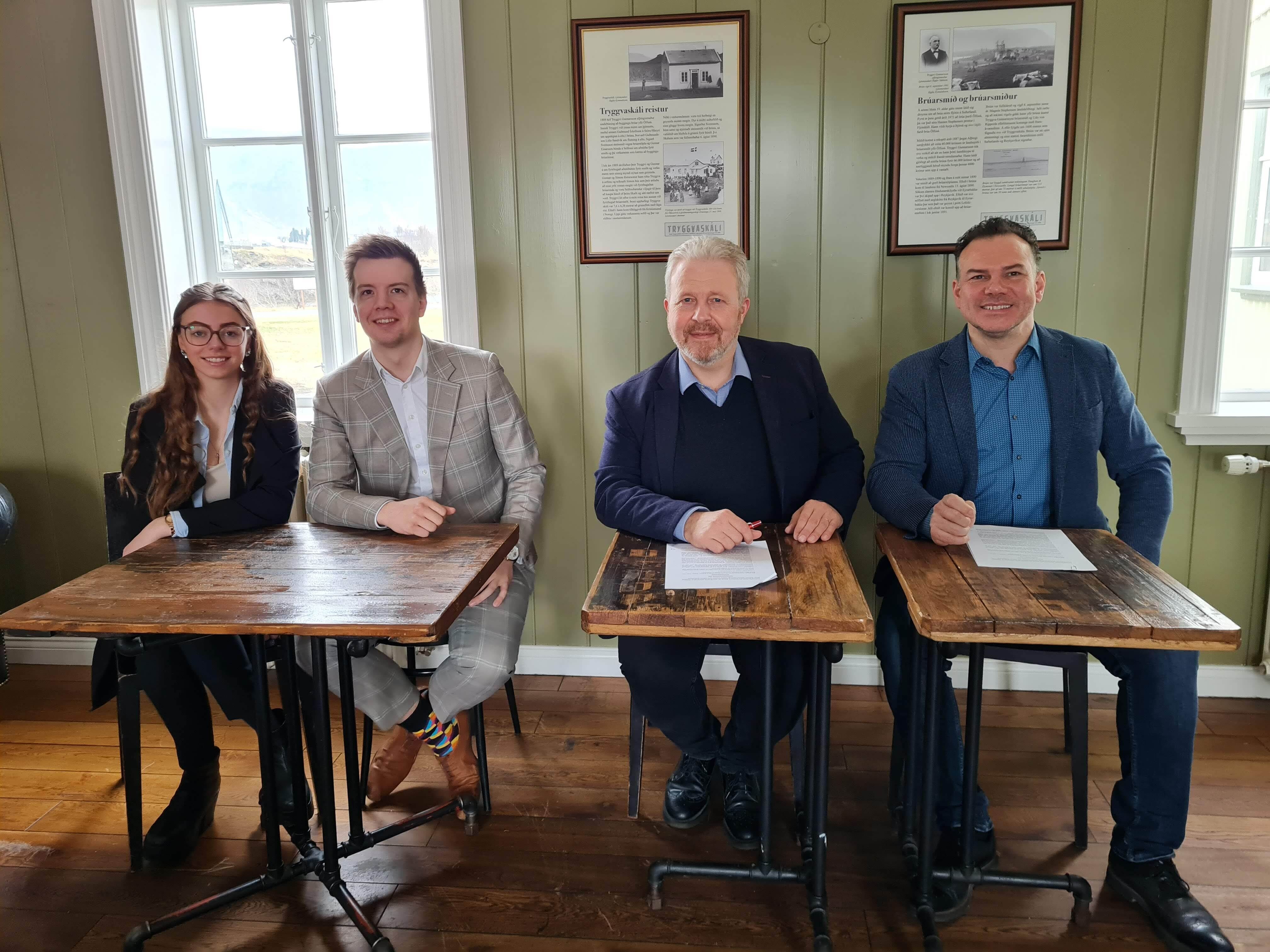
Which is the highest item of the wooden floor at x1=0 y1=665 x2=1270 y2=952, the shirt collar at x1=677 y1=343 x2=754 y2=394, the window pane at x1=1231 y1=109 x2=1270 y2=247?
the window pane at x1=1231 y1=109 x2=1270 y2=247

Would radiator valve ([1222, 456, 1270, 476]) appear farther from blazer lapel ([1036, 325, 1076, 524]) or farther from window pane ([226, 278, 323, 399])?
window pane ([226, 278, 323, 399])

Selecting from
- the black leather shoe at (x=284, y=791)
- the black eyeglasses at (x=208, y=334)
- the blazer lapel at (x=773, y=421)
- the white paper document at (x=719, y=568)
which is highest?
the black eyeglasses at (x=208, y=334)

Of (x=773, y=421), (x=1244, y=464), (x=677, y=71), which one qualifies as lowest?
(x=1244, y=464)

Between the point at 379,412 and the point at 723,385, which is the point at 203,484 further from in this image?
the point at 723,385

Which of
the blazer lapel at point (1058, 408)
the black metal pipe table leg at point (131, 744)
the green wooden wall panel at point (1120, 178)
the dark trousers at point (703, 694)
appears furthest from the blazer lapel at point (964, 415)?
the black metal pipe table leg at point (131, 744)

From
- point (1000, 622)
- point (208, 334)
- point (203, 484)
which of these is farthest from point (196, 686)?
point (1000, 622)

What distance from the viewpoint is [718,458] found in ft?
6.61

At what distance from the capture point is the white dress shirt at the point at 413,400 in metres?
2.19

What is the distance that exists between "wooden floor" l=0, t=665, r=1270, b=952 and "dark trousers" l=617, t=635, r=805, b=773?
0.73ft

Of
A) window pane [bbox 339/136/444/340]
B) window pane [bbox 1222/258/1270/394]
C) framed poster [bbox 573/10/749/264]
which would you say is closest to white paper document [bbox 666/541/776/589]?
framed poster [bbox 573/10/749/264]

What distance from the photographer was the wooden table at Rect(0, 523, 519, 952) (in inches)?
56.2

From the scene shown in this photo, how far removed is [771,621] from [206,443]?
60.5 inches

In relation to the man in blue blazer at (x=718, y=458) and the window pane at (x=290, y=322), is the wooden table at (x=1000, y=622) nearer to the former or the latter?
the man in blue blazer at (x=718, y=458)

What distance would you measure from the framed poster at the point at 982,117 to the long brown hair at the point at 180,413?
178 cm
